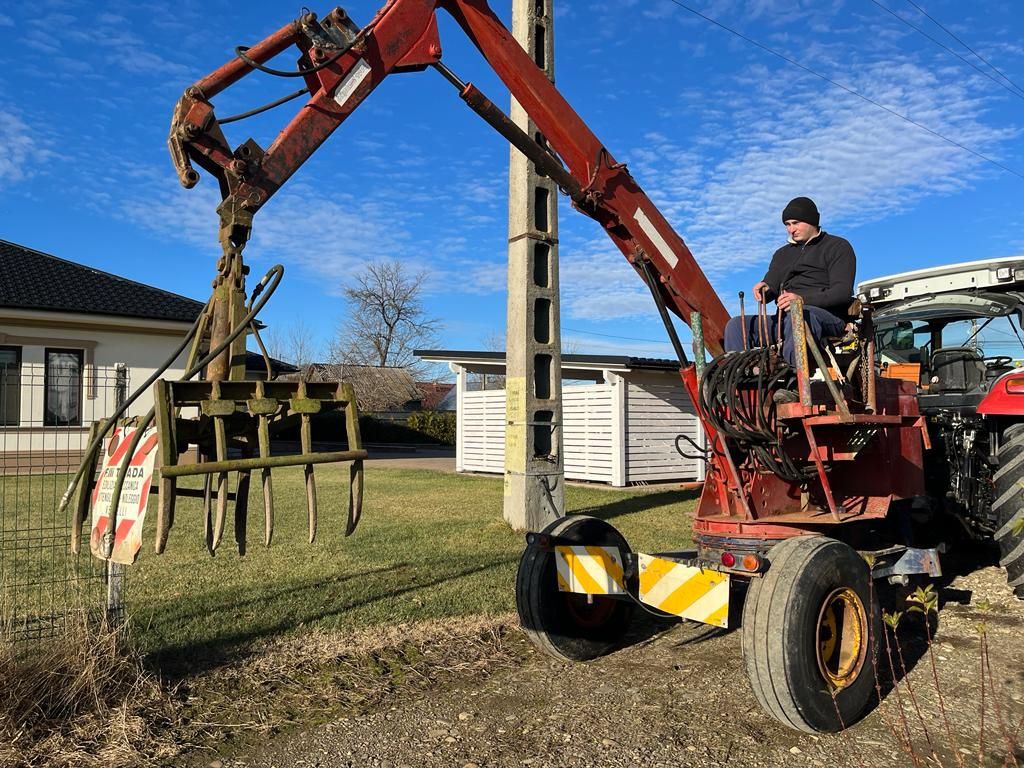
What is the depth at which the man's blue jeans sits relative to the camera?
14.5 feet

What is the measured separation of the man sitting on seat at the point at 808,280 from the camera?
4.49 meters

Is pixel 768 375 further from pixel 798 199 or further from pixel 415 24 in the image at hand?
pixel 415 24

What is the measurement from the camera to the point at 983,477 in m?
6.32

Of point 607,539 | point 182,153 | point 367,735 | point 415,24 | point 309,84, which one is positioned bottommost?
point 367,735

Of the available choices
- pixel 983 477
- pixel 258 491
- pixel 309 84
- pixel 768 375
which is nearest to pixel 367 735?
pixel 768 375

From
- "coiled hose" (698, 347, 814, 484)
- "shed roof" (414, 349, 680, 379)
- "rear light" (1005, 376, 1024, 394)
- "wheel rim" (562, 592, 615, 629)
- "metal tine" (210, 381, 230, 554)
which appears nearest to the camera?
"metal tine" (210, 381, 230, 554)

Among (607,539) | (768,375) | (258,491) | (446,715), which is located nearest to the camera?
(446,715)

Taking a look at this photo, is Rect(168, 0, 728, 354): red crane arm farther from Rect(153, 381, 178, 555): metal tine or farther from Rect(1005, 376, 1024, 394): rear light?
Rect(1005, 376, 1024, 394): rear light

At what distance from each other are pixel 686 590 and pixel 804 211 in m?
2.36

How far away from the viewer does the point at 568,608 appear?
4.89 meters

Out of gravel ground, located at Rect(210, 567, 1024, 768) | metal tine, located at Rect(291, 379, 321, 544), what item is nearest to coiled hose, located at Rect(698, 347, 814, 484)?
gravel ground, located at Rect(210, 567, 1024, 768)

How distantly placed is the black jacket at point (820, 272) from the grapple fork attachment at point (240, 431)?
2683 mm

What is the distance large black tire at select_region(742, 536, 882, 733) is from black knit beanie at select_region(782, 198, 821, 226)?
1.97 meters

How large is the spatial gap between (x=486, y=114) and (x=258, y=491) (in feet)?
31.8
